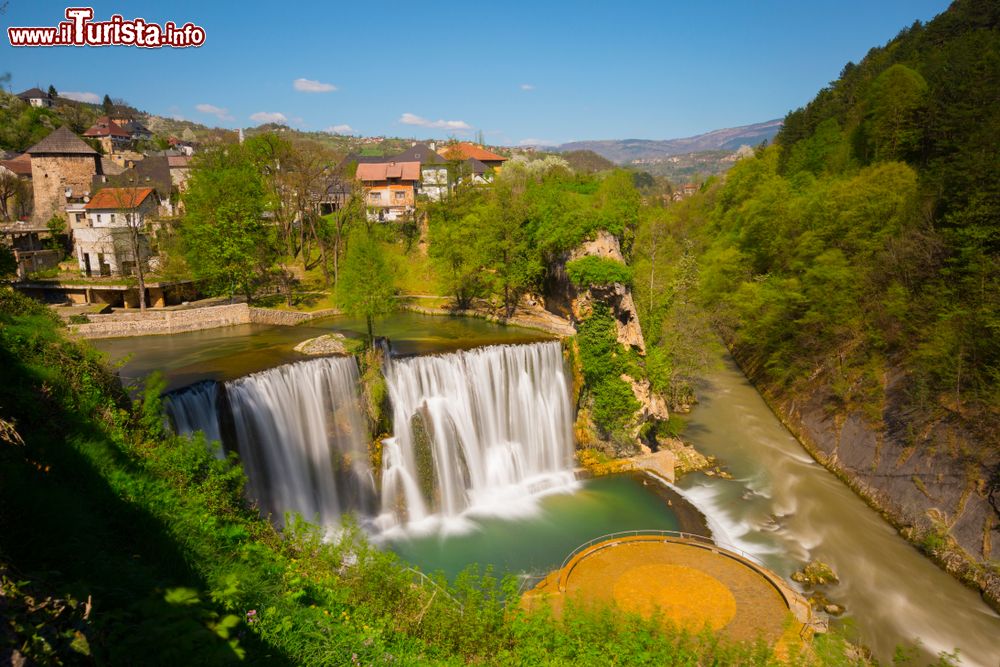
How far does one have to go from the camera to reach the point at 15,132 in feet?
244

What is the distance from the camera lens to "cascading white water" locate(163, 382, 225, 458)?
17141 millimetres

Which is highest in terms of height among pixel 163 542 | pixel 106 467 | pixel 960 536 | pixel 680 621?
pixel 106 467

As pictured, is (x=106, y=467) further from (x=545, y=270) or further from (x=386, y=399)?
(x=545, y=270)

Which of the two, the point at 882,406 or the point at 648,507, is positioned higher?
the point at 882,406

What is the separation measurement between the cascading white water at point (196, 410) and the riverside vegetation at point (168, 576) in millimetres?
4281

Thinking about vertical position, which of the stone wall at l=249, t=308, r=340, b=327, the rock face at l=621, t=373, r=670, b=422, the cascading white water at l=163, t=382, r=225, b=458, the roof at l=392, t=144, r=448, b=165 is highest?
the roof at l=392, t=144, r=448, b=165

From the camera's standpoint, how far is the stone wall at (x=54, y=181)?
Result: 49834 mm

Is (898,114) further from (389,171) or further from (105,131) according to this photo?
(105,131)

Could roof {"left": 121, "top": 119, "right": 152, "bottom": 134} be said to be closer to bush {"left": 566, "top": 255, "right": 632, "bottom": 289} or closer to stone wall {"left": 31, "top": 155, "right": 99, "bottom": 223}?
stone wall {"left": 31, "top": 155, "right": 99, "bottom": 223}

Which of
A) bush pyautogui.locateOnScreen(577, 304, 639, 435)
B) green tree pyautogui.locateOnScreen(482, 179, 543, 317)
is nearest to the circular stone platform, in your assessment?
bush pyautogui.locateOnScreen(577, 304, 639, 435)

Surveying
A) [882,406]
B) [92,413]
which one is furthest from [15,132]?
[882,406]

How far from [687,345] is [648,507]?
11.8 m

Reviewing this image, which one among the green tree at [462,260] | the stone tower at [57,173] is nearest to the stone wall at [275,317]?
the green tree at [462,260]

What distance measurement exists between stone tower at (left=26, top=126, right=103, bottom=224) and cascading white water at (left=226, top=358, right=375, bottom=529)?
44.2 metres
